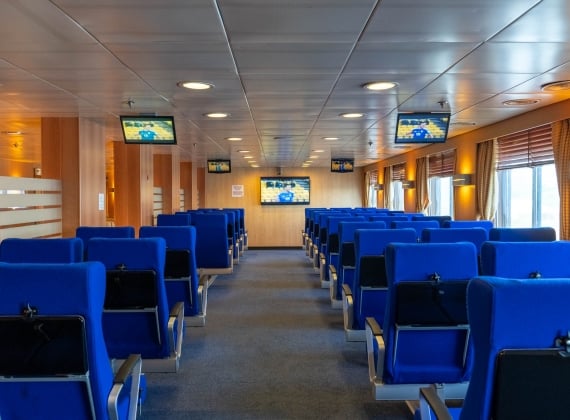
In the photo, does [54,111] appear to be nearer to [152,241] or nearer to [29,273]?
[152,241]

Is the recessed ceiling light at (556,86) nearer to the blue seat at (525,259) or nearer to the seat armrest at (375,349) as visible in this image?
the blue seat at (525,259)

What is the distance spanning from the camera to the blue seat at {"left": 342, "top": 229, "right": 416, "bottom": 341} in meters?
3.63

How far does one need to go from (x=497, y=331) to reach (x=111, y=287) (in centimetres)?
244

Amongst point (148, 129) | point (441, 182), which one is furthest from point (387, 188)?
point (148, 129)

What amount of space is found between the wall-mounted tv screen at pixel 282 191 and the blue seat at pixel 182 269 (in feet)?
41.0

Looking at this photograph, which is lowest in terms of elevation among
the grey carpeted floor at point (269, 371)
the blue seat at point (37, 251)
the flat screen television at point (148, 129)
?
the grey carpeted floor at point (269, 371)

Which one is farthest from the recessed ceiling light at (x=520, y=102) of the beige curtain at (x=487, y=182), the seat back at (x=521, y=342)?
the seat back at (x=521, y=342)

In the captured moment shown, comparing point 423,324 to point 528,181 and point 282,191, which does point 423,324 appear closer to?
point 528,181

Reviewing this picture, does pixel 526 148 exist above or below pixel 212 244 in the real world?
above

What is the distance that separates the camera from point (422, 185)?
1094cm

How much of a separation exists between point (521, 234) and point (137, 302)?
2854 millimetres

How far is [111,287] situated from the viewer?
10.0ft

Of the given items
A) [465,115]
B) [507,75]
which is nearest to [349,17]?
[507,75]

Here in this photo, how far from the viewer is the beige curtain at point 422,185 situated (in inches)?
424
